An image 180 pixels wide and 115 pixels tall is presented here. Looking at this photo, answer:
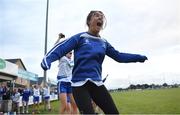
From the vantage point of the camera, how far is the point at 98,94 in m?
5.77

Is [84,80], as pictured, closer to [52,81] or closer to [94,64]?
[94,64]

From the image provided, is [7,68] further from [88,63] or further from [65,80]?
[88,63]

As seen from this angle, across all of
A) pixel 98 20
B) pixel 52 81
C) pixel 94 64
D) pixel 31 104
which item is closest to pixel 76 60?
pixel 94 64

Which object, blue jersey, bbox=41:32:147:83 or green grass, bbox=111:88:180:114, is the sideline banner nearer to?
green grass, bbox=111:88:180:114

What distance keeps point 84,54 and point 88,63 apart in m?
0.15

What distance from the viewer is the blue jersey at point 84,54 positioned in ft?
18.9

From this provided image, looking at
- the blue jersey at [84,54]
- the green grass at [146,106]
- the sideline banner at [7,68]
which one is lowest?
the green grass at [146,106]

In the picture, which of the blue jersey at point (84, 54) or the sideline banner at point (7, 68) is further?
the sideline banner at point (7, 68)

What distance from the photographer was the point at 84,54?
19.1 feet

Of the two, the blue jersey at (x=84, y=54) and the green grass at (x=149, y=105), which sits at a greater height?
the blue jersey at (x=84, y=54)

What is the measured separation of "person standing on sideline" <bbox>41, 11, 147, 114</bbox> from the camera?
5621 mm

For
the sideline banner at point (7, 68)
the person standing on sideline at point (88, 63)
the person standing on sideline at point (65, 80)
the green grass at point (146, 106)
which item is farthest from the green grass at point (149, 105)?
the person standing on sideline at point (88, 63)

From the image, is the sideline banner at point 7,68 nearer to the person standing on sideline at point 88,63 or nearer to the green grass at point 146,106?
the green grass at point 146,106

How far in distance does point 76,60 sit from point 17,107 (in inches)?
742
